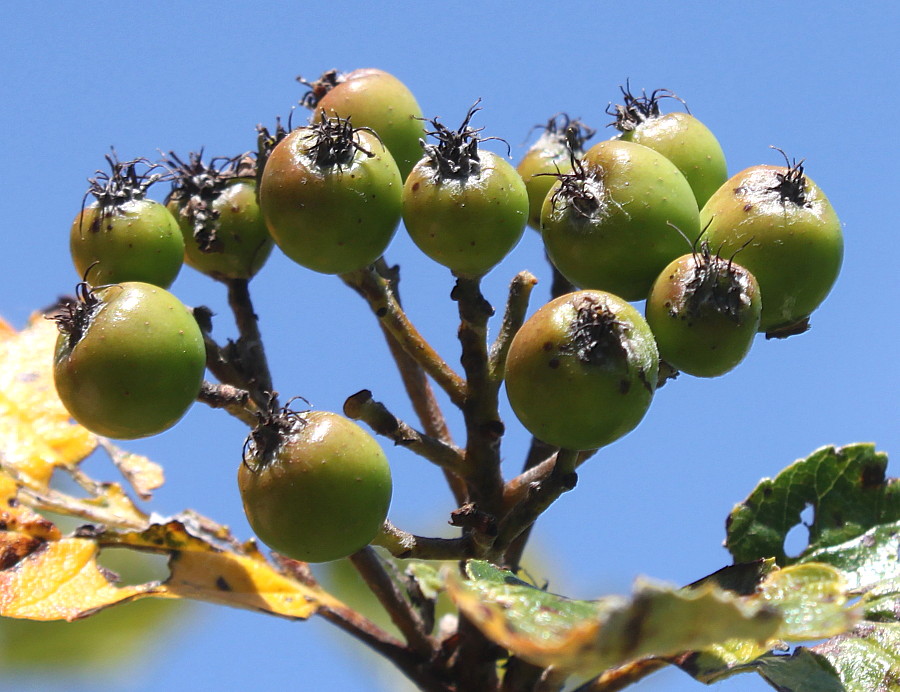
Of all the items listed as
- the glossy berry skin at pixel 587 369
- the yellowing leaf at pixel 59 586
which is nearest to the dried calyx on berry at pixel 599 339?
the glossy berry skin at pixel 587 369

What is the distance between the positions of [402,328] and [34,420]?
1627mm

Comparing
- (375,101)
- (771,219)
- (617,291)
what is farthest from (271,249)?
(771,219)

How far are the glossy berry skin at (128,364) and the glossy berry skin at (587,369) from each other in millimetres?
795

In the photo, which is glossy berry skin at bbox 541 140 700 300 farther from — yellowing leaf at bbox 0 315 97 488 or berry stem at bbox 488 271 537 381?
yellowing leaf at bbox 0 315 97 488

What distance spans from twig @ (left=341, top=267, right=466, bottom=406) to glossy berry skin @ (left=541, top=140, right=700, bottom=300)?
406 mm

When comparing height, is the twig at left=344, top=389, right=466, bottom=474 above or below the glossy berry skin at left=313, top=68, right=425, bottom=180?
below

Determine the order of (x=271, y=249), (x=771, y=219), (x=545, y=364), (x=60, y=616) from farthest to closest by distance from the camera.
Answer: (x=271, y=249) < (x=60, y=616) < (x=771, y=219) < (x=545, y=364)

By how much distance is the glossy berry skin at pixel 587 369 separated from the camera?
2062 mm

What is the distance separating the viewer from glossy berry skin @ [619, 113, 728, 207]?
102 inches

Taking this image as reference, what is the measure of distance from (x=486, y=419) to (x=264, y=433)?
1.85 ft

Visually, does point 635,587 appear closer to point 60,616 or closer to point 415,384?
point 415,384

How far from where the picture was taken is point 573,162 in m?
2.38

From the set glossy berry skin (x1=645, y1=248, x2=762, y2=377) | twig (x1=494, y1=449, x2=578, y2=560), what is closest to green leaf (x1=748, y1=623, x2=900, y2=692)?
twig (x1=494, y1=449, x2=578, y2=560)

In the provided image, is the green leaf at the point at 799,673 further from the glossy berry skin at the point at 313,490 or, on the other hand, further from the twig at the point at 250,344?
the twig at the point at 250,344
